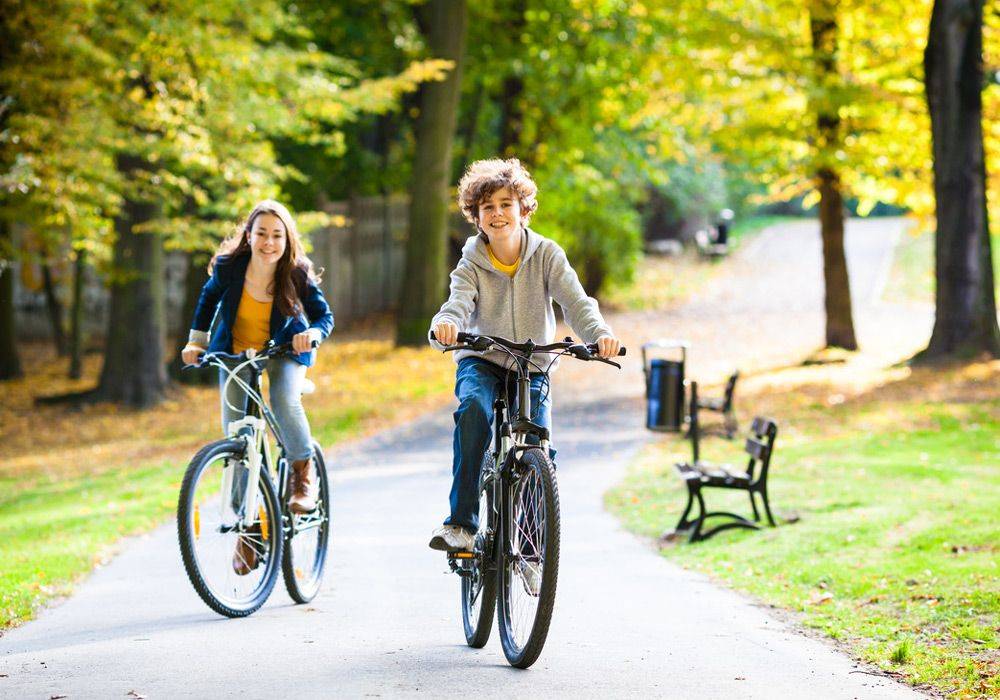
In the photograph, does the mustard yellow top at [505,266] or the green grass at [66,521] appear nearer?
the mustard yellow top at [505,266]

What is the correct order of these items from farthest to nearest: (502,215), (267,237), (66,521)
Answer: (66,521)
(267,237)
(502,215)

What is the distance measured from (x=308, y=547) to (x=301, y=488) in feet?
1.36

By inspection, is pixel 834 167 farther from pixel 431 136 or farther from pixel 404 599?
pixel 404 599

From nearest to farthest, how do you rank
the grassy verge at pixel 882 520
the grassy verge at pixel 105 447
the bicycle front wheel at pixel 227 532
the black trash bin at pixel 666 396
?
the bicycle front wheel at pixel 227 532 → the grassy verge at pixel 882 520 → the grassy verge at pixel 105 447 → the black trash bin at pixel 666 396

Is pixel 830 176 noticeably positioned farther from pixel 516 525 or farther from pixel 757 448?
pixel 516 525

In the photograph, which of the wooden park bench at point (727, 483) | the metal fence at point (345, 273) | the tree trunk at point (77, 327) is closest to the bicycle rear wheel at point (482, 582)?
the wooden park bench at point (727, 483)

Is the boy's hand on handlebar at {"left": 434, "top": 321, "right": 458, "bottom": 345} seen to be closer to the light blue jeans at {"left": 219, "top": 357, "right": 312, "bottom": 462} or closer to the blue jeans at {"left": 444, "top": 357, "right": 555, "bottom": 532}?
the blue jeans at {"left": 444, "top": 357, "right": 555, "bottom": 532}

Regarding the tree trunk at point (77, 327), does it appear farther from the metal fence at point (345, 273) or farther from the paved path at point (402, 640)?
the paved path at point (402, 640)

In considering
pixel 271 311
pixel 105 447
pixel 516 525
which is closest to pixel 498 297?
pixel 516 525

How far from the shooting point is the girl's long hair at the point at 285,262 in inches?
276

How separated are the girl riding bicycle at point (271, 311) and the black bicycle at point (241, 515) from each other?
0.08 meters

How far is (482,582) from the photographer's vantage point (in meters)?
5.76

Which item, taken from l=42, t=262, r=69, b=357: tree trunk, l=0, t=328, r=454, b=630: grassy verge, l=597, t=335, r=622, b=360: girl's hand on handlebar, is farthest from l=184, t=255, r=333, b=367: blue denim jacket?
l=42, t=262, r=69, b=357: tree trunk

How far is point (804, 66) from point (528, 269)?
15446 mm
